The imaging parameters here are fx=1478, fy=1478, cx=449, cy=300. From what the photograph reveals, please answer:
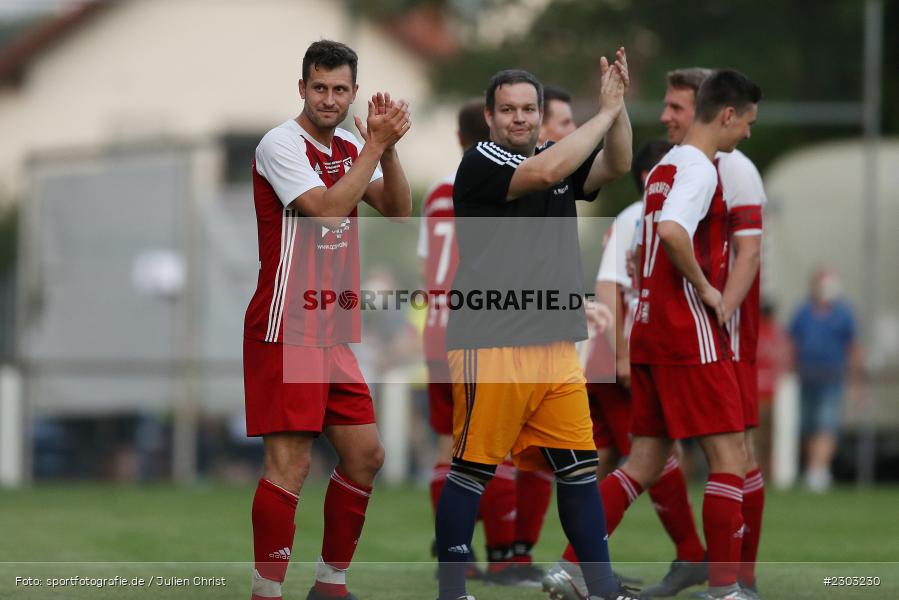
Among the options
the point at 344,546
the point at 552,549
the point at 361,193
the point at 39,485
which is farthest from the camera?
the point at 39,485

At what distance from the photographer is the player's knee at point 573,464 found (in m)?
5.91

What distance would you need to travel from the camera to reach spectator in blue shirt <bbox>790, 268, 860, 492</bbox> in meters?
15.1

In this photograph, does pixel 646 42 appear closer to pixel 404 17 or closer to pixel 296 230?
pixel 404 17

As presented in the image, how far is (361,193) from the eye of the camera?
5.73m

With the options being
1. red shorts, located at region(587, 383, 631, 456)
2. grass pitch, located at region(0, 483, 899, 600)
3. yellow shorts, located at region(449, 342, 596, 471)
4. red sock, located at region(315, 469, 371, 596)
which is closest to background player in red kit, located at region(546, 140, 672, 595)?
red shorts, located at region(587, 383, 631, 456)

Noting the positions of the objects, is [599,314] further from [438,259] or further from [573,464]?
[573,464]

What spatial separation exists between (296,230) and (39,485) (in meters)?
10.1

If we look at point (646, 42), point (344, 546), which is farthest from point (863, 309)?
point (344, 546)

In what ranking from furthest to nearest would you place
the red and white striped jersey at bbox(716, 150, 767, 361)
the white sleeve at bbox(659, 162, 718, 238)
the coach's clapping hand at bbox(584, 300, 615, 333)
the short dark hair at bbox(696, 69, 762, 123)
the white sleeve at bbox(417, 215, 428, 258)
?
the white sleeve at bbox(417, 215, 428, 258), the coach's clapping hand at bbox(584, 300, 615, 333), the red and white striped jersey at bbox(716, 150, 767, 361), the short dark hair at bbox(696, 69, 762, 123), the white sleeve at bbox(659, 162, 718, 238)

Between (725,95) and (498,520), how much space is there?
8.06 ft

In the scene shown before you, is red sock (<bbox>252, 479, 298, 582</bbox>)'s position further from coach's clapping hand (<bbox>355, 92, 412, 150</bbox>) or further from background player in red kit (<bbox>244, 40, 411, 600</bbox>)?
coach's clapping hand (<bbox>355, 92, 412, 150</bbox>)

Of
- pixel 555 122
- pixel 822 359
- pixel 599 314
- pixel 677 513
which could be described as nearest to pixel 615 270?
pixel 599 314

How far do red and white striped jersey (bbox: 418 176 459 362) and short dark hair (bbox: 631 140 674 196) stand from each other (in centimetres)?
97

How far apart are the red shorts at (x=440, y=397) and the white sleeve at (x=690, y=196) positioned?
185 cm
